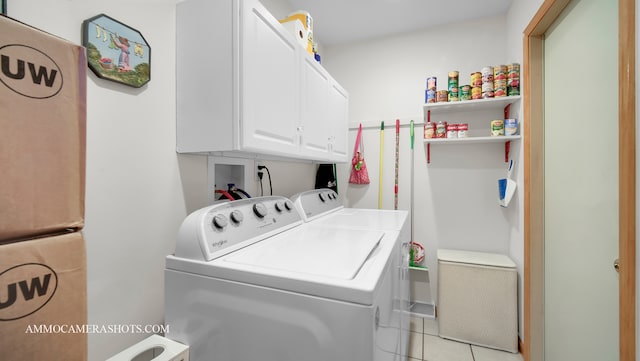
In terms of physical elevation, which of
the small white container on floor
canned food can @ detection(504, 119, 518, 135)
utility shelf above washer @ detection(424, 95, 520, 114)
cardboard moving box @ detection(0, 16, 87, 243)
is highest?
utility shelf above washer @ detection(424, 95, 520, 114)

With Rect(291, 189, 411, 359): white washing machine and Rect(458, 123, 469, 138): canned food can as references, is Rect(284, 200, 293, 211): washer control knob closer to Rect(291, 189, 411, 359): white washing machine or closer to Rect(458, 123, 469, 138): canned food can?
Rect(291, 189, 411, 359): white washing machine

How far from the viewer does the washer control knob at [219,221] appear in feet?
3.37

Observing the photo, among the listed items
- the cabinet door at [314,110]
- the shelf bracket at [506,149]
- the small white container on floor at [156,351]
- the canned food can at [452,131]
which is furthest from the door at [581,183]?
the small white container on floor at [156,351]

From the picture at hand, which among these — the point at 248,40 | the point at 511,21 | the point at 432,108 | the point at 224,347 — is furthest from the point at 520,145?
the point at 224,347

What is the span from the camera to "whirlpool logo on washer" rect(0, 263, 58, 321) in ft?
1.33

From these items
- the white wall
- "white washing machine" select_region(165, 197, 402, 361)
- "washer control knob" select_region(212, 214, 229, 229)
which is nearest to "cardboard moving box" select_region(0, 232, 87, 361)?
"white washing machine" select_region(165, 197, 402, 361)

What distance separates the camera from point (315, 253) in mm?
1018

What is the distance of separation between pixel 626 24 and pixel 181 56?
174cm

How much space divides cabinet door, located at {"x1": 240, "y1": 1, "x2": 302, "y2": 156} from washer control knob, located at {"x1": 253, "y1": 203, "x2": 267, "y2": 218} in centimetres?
28

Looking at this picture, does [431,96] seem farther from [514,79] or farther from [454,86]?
[514,79]

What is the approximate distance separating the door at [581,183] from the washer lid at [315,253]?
39.3 inches

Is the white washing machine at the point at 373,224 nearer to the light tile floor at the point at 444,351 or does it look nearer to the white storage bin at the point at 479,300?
the light tile floor at the point at 444,351

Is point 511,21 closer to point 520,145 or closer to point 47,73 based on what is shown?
point 520,145

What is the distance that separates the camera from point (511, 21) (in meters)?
2.17
